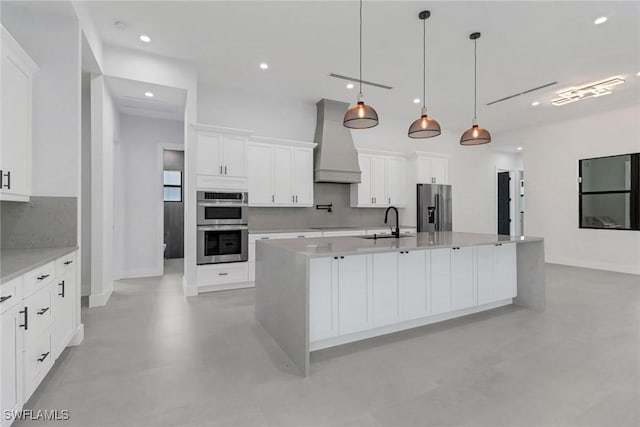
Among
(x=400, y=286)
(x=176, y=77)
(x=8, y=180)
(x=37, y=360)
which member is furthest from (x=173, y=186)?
(x=400, y=286)

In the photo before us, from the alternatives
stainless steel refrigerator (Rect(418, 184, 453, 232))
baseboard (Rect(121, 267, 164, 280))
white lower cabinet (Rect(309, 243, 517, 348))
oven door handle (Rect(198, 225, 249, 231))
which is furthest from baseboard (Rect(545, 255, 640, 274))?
baseboard (Rect(121, 267, 164, 280))

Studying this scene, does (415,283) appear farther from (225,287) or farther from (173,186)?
(173,186)

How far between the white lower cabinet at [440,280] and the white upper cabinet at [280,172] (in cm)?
282

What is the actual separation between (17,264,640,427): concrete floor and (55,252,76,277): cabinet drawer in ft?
2.37

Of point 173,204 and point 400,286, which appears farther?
point 173,204

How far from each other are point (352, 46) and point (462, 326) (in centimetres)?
355

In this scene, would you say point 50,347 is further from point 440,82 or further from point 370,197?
point 440,82

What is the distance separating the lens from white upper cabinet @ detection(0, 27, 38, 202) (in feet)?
6.97

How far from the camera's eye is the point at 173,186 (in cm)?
781

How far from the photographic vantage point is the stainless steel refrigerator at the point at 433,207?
6.41 meters

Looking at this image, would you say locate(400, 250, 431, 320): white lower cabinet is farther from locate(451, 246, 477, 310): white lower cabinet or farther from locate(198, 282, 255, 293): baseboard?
locate(198, 282, 255, 293): baseboard

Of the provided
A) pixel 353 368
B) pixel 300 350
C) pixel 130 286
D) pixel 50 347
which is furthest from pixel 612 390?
pixel 130 286

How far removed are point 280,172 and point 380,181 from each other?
2.20m

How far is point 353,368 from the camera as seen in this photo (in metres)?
2.33
